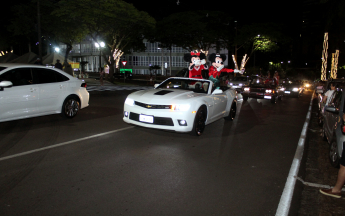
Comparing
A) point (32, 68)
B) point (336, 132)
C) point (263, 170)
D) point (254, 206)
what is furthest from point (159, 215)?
point (32, 68)

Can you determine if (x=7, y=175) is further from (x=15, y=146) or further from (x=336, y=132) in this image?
(x=336, y=132)

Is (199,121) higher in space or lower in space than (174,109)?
lower

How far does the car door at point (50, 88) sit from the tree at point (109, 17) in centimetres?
1997

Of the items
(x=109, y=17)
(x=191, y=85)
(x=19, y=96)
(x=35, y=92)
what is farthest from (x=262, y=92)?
(x=109, y=17)

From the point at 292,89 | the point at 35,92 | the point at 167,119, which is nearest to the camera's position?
the point at 167,119

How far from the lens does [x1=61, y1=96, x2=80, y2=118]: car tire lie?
9.18 m

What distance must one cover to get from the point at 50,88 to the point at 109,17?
21.4 m

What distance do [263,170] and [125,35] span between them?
99.8 feet

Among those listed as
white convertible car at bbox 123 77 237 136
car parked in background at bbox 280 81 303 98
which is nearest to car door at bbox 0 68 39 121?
white convertible car at bbox 123 77 237 136

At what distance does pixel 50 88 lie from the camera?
8.64m

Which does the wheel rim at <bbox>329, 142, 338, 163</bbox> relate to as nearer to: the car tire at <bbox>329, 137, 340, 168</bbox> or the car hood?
the car tire at <bbox>329, 137, 340, 168</bbox>

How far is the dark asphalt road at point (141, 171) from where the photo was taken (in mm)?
3758

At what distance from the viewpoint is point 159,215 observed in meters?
3.52

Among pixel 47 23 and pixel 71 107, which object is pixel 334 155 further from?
pixel 47 23
